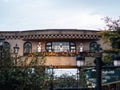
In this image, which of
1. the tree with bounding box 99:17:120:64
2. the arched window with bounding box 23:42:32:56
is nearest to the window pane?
the arched window with bounding box 23:42:32:56

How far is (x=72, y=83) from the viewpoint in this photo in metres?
33.8

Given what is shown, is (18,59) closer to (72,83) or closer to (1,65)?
(1,65)

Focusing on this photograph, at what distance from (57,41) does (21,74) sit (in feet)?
125

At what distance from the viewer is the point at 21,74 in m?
16.6

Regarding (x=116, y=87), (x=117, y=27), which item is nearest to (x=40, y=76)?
(x=116, y=87)

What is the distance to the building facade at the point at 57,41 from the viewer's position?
2013 inches

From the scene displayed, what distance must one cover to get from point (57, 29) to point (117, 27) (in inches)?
501

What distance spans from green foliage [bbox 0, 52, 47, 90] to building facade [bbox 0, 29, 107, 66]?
3310cm

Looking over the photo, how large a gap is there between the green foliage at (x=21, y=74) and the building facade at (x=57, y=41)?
33097mm

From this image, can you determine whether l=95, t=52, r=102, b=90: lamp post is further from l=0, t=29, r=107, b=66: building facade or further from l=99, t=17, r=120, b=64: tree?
l=0, t=29, r=107, b=66: building facade

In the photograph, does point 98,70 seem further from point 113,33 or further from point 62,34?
point 62,34

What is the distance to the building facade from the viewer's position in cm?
5112

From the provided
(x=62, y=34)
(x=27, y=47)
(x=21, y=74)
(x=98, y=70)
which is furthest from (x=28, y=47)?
(x=98, y=70)

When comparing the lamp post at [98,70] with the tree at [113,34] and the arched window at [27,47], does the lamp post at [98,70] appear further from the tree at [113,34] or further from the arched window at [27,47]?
the arched window at [27,47]
